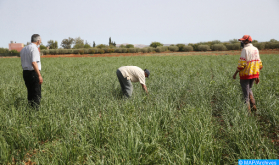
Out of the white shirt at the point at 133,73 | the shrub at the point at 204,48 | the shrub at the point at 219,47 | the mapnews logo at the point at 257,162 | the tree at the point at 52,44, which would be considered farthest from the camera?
the tree at the point at 52,44

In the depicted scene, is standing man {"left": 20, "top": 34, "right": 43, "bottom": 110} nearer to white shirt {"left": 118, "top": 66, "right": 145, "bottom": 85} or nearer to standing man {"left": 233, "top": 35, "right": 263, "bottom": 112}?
white shirt {"left": 118, "top": 66, "right": 145, "bottom": 85}

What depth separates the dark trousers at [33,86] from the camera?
4418 mm

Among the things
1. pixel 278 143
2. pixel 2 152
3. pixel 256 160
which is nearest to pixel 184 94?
pixel 278 143

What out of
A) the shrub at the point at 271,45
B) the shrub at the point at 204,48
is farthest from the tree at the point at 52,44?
the shrub at the point at 271,45

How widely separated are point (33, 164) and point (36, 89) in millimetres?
2168

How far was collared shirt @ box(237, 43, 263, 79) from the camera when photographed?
170 inches

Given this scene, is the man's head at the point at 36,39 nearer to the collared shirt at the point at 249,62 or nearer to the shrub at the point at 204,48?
the collared shirt at the point at 249,62

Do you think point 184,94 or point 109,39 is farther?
point 109,39

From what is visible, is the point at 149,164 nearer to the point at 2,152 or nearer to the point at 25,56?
the point at 2,152

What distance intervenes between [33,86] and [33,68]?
0.46m

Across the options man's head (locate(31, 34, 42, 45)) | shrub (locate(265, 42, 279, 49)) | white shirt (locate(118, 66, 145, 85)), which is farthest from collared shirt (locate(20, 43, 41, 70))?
shrub (locate(265, 42, 279, 49))

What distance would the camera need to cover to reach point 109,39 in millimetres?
101875

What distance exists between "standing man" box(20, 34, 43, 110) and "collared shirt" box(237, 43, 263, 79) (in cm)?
504

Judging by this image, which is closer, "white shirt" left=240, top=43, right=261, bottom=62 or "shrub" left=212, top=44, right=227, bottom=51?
"white shirt" left=240, top=43, right=261, bottom=62
